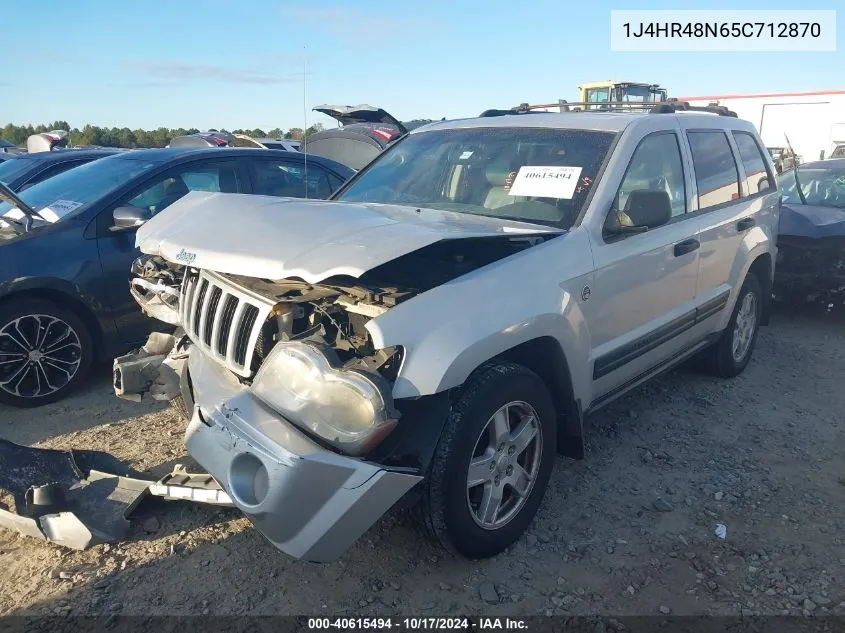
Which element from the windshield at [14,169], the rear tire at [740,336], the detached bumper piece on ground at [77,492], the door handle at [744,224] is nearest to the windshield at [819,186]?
the rear tire at [740,336]

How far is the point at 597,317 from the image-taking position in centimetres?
326

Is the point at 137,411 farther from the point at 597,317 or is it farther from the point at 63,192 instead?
the point at 597,317

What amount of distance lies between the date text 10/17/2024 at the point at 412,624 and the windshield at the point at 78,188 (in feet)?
11.4

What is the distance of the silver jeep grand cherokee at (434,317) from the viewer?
2350 mm

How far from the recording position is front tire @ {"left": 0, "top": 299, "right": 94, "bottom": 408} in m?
4.26

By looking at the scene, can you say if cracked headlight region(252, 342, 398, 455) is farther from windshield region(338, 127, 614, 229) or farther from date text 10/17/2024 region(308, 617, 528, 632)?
windshield region(338, 127, 614, 229)

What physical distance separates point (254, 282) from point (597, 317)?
1623 mm

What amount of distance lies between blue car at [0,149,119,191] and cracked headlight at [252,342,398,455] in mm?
6402

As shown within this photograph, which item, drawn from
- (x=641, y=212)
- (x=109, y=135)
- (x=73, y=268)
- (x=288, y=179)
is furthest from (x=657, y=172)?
(x=109, y=135)

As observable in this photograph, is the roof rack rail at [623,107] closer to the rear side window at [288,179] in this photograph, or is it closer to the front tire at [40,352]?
the rear side window at [288,179]

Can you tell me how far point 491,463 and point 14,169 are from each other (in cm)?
818

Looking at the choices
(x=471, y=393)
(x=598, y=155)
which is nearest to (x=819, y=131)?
(x=598, y=155)

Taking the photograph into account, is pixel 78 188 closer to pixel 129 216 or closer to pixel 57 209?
pixel 57 209

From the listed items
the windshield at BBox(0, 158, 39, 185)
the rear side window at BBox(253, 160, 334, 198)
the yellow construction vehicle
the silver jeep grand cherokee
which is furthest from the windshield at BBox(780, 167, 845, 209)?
the yellow construction vehicle
